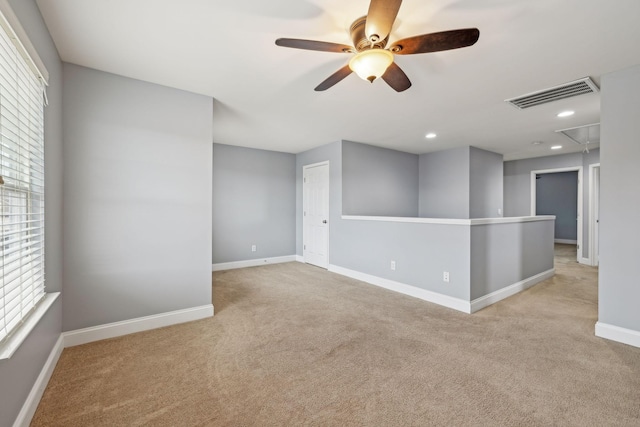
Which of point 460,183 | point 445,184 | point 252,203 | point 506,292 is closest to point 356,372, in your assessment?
point 506,292

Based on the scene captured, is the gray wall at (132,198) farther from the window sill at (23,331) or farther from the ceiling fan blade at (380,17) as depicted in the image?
the ceiling fan blade at (380,17)

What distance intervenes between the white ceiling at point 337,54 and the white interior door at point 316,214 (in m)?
1.72

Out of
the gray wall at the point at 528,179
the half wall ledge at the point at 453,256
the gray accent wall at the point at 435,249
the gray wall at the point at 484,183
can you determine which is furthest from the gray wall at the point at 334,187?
the gray wall at the point at 528,179

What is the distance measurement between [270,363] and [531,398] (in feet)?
5.74

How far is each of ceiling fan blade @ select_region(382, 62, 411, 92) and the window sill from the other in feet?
8.53

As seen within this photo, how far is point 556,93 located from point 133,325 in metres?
4.82

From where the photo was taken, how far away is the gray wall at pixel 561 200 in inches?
353

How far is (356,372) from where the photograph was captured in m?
2.00

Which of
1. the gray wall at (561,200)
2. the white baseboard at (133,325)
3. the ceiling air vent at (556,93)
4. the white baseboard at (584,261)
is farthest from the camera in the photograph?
the gray wall at (561,200)

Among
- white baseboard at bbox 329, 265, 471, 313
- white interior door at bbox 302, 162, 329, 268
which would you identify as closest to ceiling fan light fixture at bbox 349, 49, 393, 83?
white baseboard at bbox 329, 265, 471, 313

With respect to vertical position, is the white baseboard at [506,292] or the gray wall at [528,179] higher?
the gray wall at [528,179]

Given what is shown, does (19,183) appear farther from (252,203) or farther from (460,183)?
(460,183)

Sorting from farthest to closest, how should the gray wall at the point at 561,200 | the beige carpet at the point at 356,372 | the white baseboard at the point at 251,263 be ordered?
the gray wall at the point at 561,200 → the white baseboard at the point at 251,263 → the beige carpet at the point at 356,372

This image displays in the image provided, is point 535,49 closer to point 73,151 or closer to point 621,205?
point 621,205
